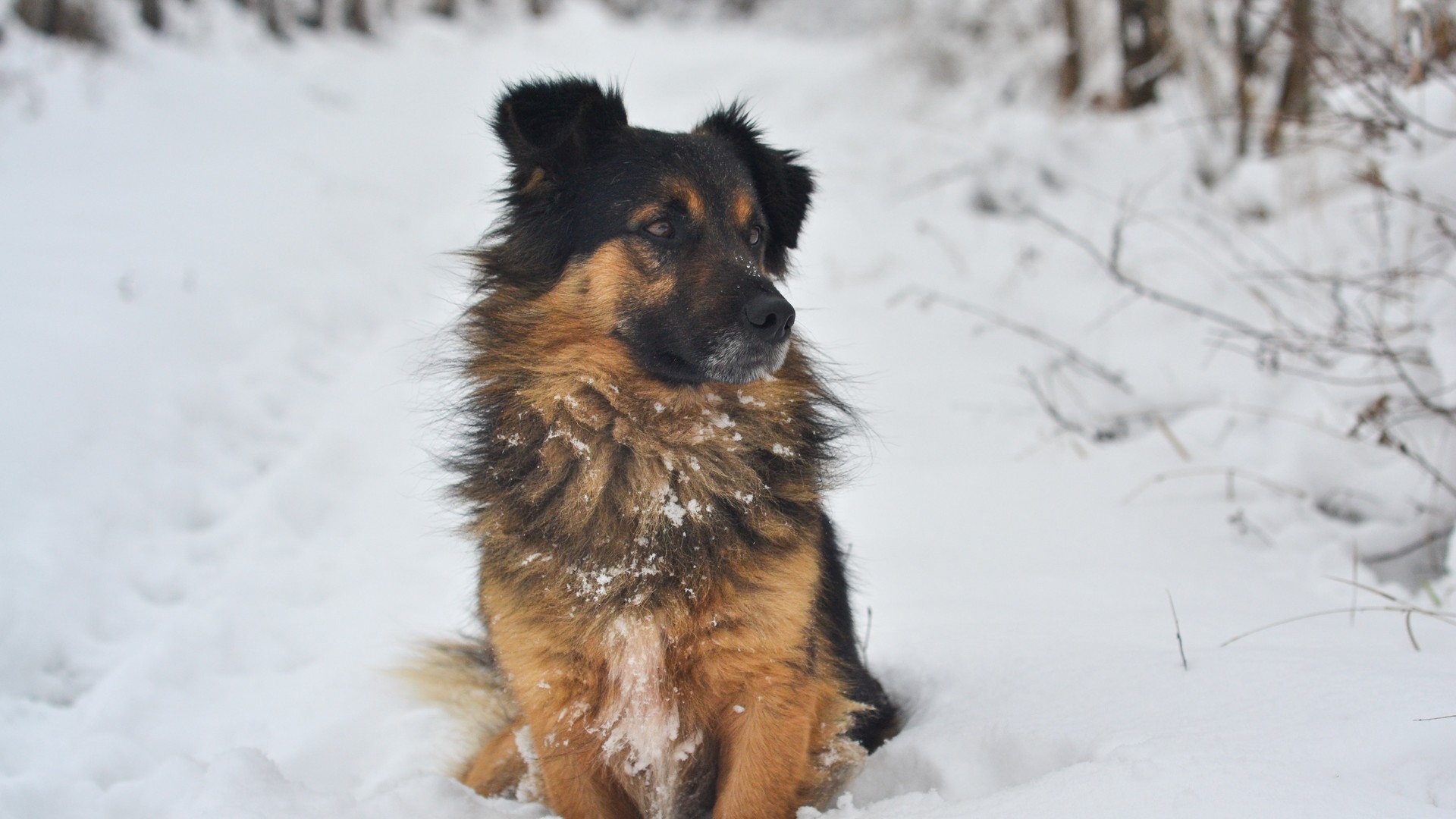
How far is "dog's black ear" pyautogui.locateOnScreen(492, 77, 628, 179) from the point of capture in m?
2.73

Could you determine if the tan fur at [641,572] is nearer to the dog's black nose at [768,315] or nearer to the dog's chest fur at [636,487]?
the dog's chest fur at [636,487]

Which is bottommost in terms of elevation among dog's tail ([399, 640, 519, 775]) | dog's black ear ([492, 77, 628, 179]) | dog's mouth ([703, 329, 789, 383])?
dog's tail ([399, 640, 519, 775])

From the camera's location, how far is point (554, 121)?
2783 millimetres

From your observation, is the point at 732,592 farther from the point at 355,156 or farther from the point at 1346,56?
the point at 355,156

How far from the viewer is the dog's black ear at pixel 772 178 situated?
3.32m

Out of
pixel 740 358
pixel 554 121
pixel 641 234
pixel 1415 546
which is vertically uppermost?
pixel 554 121

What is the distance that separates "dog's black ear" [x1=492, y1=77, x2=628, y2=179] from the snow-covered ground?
18.7 inches

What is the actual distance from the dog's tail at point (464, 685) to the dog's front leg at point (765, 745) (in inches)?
43.2

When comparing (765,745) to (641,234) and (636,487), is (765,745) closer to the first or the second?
(636,487)

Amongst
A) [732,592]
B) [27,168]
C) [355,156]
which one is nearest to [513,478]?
[732,592]

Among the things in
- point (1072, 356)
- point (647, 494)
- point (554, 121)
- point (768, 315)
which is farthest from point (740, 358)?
point (1072, 356)

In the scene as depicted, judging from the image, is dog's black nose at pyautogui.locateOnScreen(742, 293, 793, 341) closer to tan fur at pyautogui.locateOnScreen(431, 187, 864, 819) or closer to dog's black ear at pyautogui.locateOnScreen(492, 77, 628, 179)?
tan fur at pyautogui.locateOnScreen(431, 187, 864, 819)

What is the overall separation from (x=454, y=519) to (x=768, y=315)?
4.65 ft

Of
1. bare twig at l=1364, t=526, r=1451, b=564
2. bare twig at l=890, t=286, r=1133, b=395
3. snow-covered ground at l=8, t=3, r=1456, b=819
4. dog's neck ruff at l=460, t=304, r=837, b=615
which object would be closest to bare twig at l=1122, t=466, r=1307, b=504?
snow-covered ground at l=8, t=3, r=1456, b=819
